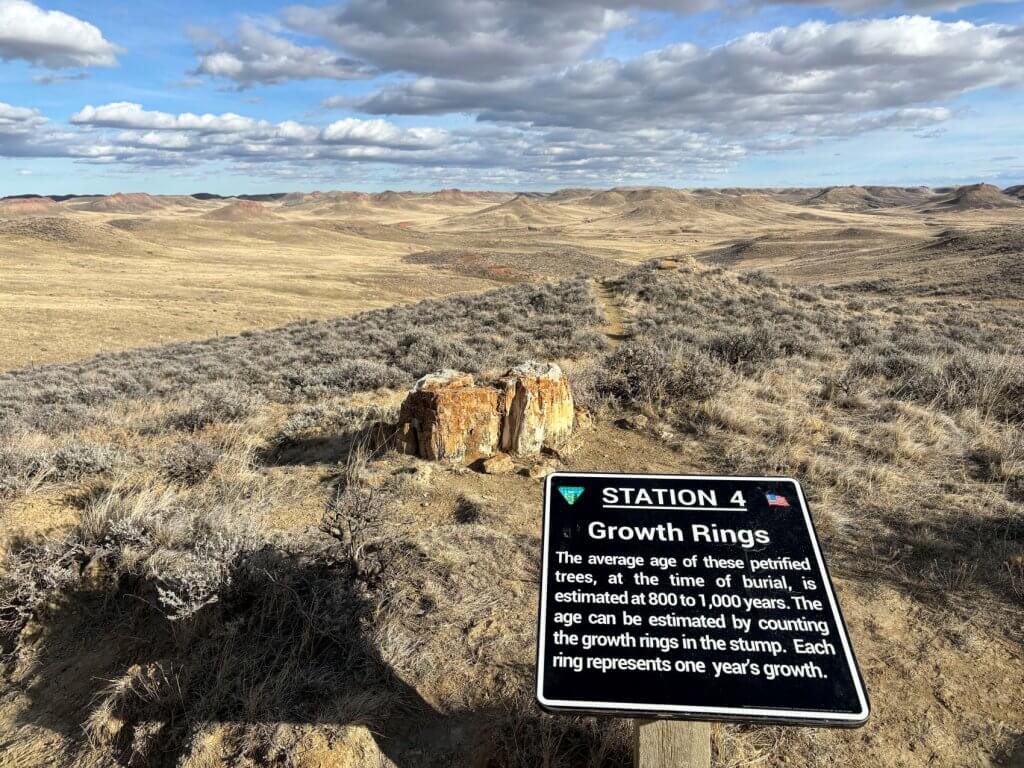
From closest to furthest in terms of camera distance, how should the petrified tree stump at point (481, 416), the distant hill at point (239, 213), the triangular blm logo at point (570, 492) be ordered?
the triangular blm logo at point (570, 492), the petrified tree stump at point (481, 416), the distant hill at point (239, 213)

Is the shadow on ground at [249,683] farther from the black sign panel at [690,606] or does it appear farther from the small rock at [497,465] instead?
the small rock at [497,465]

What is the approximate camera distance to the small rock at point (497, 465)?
19.2 ft

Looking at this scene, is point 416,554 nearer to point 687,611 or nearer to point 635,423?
point 687,611

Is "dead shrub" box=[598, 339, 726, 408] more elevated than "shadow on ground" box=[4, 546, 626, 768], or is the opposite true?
"shadow on ground" box=[4, 546, 626, 768]

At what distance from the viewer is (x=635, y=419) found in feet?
23.7

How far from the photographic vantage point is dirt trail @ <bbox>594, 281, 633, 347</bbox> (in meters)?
13.4

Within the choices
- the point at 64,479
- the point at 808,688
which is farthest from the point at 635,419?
the point at 64,479

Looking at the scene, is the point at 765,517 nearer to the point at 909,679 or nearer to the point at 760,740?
the point at 760,740

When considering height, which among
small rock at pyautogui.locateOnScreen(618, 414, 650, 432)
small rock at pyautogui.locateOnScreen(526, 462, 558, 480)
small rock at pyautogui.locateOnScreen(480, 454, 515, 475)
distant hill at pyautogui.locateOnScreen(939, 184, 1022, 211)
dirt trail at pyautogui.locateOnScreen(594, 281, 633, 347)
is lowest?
distant hill at pyautogui.locateOnScreen(939, 184, 1022, 211)

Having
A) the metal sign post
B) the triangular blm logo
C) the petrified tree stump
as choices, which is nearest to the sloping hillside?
the petrified tree stump

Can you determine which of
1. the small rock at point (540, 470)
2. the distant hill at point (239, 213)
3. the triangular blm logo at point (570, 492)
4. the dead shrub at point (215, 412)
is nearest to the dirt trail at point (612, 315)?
the small rock at point (540, 470)

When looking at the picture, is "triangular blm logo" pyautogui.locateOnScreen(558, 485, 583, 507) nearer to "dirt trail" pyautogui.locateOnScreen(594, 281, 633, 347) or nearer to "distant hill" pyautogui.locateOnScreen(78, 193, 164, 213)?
"dirt trail" pyautogui.locateOnScreen(594, 281, 633, 347)

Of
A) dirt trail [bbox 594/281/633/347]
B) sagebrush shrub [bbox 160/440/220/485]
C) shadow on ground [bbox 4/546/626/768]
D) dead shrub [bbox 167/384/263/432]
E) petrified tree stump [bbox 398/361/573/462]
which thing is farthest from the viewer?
dirt trail [bbox 594/281/633/347]

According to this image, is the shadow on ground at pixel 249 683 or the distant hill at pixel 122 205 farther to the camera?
the distant hill at pixel 122 205
